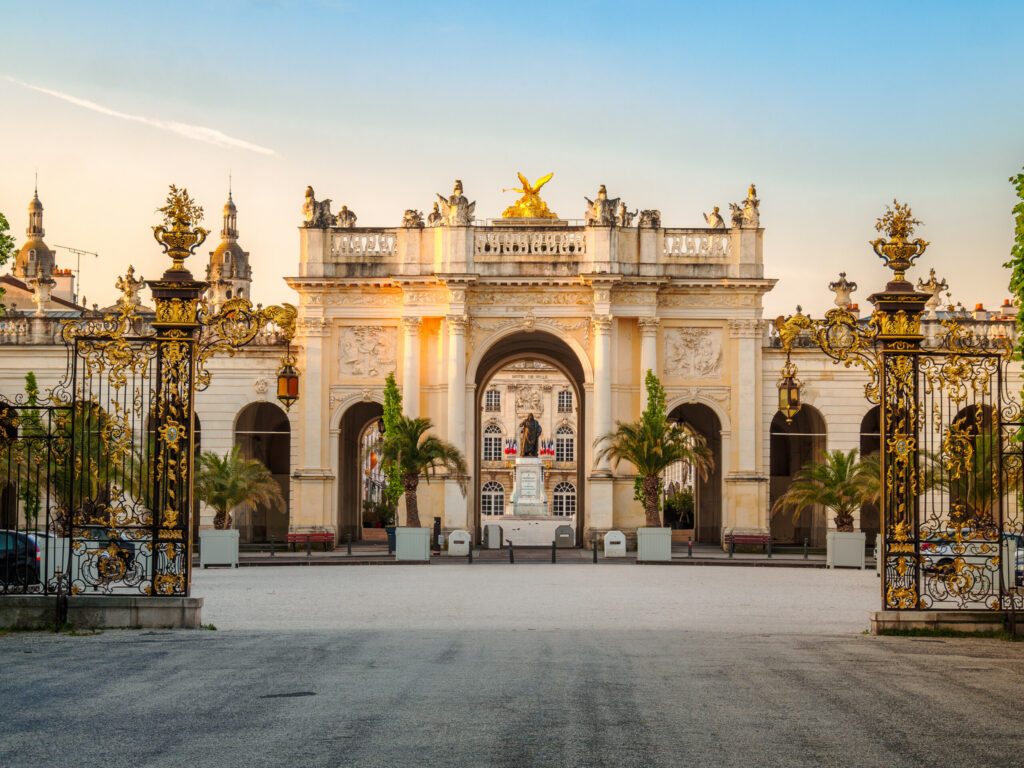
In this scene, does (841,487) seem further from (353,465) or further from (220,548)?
(353,465)

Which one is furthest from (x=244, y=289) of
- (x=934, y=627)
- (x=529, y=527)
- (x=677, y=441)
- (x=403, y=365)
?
(x=934, y=627)

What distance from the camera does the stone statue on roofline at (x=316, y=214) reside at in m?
56.7

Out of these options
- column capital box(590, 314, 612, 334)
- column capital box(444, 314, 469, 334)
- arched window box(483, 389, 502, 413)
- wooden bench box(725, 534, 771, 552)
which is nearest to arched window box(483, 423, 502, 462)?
arched window box(483, 389, 502, 413)

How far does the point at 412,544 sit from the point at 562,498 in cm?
6401

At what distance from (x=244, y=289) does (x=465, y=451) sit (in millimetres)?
60816

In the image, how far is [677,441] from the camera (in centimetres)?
5059

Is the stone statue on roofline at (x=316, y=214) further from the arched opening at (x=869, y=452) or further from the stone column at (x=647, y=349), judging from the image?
the arched opening at (x=869, y=452)

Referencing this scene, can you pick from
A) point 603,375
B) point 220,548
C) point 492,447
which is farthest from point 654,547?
point 492,447

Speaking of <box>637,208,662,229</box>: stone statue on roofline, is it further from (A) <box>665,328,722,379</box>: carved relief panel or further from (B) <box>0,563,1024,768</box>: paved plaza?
(B) <box>0,563,1024,768</box>: paved plaza

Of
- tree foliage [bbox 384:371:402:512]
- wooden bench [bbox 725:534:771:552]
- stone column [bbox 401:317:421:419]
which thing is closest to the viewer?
tree foliage [bbox 384:371:402:512]

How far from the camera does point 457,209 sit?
55812 millimetres

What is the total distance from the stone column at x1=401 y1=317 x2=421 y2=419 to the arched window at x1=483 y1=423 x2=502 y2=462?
5699 centimetres

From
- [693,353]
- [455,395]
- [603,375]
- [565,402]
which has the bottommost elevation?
[455,395]

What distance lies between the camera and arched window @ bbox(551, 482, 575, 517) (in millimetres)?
109000
